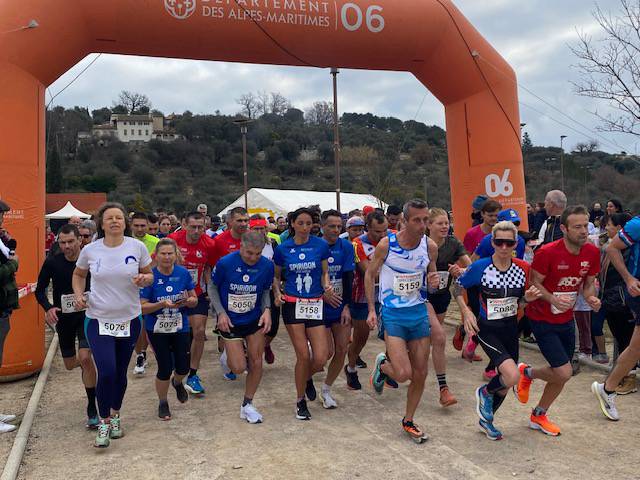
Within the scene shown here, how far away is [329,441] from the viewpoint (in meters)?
4.70

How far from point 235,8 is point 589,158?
204 ft

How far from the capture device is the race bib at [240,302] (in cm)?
529

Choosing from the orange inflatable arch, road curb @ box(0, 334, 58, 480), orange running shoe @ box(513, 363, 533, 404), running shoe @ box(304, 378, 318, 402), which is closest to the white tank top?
orange running shoe @ box(513, 363, 533, 404)

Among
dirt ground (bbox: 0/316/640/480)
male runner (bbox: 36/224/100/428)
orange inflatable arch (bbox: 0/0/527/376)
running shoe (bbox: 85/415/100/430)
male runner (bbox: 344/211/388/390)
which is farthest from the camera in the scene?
orange inflatable arch (bbox: 0/0/527/376)

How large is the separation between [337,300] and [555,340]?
1.98 m

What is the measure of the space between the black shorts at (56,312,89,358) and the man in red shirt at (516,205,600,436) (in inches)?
161

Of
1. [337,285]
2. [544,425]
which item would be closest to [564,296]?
[544,425]

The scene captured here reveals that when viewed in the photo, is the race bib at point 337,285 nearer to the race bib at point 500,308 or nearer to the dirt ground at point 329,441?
the dirt ground at point 329,441

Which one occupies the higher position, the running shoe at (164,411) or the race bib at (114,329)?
the race bib at (114,329)

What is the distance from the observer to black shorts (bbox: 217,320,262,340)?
534 centimetres

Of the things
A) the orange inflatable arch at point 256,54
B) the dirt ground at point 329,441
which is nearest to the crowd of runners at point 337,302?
the dirt ground at point 329,441

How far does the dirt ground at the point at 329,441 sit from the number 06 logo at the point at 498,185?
3.65 metres

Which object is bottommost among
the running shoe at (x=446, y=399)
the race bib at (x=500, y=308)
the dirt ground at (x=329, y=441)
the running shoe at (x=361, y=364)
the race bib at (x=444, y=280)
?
the dirt ground at (x=329, y=441)

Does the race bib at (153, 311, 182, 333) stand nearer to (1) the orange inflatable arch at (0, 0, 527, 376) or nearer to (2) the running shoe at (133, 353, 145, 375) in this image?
(2) the running shoe at (133, 353, 145, 375)
